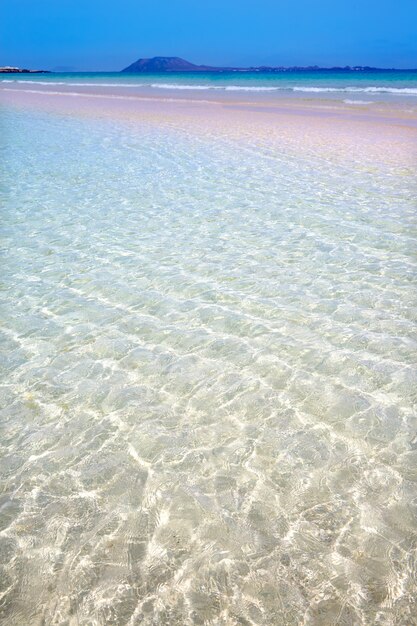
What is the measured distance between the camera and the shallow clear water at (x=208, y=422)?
2.31 meters

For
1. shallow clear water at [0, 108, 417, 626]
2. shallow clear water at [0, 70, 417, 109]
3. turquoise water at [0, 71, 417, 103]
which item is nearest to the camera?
shallow clear water at [0, 108, 417, 626]

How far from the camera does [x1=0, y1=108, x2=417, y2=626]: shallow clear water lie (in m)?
2.31

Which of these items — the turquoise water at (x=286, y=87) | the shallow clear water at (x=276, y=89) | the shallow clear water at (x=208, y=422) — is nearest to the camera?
the shallow clear water at (x=208, y=422)

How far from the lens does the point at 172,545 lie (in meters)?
2.51

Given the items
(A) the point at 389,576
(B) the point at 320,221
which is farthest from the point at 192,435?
(B) the point at 320,221

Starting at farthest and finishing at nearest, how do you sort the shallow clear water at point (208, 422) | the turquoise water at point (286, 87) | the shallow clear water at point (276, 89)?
the turquoise water at point (286, 87)
the shallow clear water at point (276, 89)
the shallow clear water at point (208, 422)

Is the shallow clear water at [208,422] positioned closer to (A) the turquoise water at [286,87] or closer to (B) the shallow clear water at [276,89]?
(B) the shallow clear water at [276,89]

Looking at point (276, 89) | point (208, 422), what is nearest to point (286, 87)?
point (276, 89)

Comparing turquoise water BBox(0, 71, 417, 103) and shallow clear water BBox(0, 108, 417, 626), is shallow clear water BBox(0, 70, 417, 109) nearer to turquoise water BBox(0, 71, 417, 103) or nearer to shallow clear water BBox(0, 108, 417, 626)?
turquoise water BBox(0, 71, 417, 103)

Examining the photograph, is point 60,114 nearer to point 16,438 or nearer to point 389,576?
point 16,438

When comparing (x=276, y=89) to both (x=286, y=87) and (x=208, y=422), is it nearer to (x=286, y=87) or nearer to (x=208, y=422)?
(x=286, y=87)

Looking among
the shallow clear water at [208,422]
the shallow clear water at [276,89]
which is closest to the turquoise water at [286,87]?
the shallow clear water at [276,89]

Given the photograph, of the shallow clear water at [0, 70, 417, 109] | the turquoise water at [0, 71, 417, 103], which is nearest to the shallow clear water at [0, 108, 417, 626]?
the shallow clear water at [0, 70, 417, 109]

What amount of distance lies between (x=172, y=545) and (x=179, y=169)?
9846 mm
